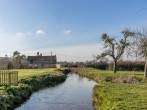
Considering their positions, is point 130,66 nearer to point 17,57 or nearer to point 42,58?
point 17,57

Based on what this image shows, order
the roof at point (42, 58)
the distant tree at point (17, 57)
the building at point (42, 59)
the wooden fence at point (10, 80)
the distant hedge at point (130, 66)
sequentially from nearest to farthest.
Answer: the wooden fence at point (10, 80) → the distant hedge at point (130, 66) → the distant tree at point (17, 57) → the building at point (42, 59) → the roof at point (42, 58)

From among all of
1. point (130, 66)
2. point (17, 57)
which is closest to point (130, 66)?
point (130, 66)

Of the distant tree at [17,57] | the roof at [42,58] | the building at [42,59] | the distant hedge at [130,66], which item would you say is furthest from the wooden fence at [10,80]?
the roof at [42,58]

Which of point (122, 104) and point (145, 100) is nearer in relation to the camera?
point (122, 104)

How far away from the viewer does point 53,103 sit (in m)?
20.0

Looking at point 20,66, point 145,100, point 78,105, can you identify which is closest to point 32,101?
point 78,105

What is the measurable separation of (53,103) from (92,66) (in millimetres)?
62256

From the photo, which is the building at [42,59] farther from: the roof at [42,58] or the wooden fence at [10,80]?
the wooden fence at [10,80]

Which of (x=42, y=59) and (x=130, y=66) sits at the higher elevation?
(x=42, y=59)

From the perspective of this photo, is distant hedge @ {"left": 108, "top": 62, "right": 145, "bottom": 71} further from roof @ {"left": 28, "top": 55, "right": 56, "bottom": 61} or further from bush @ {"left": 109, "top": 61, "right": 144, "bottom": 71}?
roof @ {"left": 28, "top": 55, "right": 56, "bottom": 61}

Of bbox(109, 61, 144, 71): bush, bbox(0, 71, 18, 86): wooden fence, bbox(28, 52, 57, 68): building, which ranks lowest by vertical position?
bbox(0, 71, 18, 86): wooden fence

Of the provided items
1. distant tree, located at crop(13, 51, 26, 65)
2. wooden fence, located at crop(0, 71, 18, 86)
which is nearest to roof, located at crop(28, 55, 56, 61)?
distant tree, located at crop(13, 51, 26, 65)

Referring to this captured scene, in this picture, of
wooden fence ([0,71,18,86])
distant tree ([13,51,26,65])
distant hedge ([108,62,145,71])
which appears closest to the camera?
wooden fence ([0,71,18,86])

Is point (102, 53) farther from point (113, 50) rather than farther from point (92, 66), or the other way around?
point (92, 66)
